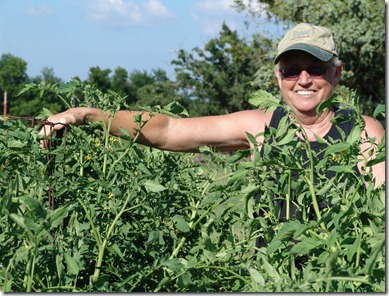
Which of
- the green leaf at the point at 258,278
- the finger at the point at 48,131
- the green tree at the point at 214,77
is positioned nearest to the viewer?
the green leaf at the point at 258,278

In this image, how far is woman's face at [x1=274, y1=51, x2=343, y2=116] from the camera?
326 centimetres

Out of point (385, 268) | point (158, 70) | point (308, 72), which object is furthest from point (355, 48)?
point (158, 70)

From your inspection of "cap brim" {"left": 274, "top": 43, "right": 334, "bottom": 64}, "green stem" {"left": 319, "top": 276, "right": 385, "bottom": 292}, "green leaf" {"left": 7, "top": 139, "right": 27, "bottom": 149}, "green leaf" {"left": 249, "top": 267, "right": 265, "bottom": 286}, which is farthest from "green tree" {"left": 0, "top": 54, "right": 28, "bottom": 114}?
"green stem" {"left": 319, "top": 276, "right": 385, "bottom": 292}

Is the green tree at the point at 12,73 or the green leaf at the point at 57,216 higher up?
the green tree at the point at 12,73

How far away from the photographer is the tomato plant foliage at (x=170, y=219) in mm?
1850

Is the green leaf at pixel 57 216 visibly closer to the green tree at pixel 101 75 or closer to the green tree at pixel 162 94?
the green tree at pixel 162 94

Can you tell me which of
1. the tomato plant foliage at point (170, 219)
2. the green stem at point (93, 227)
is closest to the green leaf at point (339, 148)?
the tomato plant foliage at point (170, 219)

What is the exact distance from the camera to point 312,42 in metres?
3.21

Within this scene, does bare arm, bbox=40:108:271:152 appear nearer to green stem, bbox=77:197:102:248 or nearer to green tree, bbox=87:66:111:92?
green stem, bbox=77:197:102:248

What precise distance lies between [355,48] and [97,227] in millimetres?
21405

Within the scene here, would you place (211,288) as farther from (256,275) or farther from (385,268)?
(385,268)

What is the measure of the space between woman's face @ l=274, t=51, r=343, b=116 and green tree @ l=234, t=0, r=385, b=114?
1881cm

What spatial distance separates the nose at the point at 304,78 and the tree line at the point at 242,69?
0.18m

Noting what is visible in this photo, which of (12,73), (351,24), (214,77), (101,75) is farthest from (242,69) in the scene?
(12,73)
